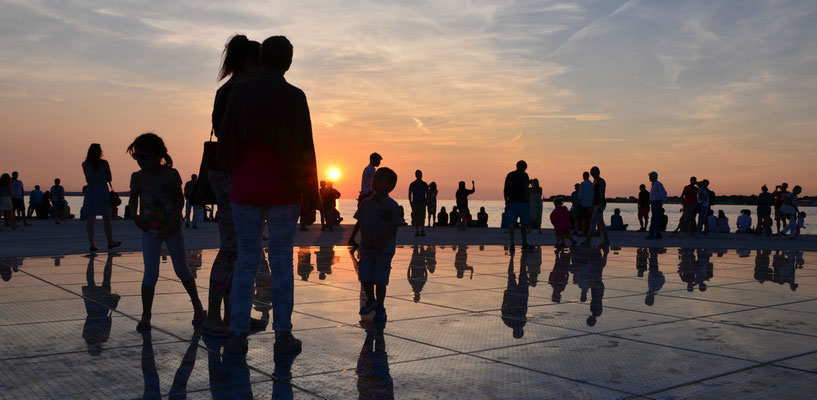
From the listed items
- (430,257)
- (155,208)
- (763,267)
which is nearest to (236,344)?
(155,208)

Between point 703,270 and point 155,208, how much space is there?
8.16 metres

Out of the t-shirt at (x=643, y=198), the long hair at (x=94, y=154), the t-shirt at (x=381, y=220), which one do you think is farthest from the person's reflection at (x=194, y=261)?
the t-shirt at (x=643, y=198)

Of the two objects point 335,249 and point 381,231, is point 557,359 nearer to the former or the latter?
point 381,231

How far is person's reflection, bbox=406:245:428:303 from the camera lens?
301 inches

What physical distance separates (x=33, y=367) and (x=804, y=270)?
10603 mm

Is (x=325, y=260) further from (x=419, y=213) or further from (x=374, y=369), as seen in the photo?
(x=419, y=213)

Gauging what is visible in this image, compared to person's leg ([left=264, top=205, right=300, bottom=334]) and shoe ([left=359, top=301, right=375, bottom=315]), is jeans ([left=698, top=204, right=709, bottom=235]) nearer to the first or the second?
shoe ([left=359, top=301, right=375, bottom=315])

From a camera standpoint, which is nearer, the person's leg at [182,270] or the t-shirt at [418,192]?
the person's leg at [182,270]

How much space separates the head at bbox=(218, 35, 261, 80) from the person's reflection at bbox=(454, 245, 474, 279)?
4.76m

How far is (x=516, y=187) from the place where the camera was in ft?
47.3

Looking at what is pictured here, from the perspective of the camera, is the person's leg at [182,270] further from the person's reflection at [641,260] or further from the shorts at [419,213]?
the shorts at [419,213]

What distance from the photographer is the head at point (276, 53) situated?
14.6ft

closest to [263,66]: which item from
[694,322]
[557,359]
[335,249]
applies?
[557,359]

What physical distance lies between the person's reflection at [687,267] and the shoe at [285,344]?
207 inches
